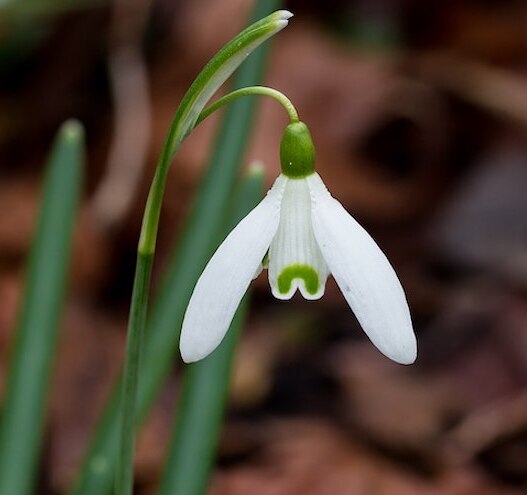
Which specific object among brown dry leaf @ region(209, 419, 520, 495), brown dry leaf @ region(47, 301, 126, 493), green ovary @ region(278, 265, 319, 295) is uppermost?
brown dry leaf @ region(47, 301, 126, 493)

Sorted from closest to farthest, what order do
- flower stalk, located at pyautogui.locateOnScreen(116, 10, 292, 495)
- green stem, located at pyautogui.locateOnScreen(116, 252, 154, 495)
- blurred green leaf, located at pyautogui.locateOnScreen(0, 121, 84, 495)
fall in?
flower stalk, located at pyautogui.locateOnScreen(116, 10, 292, 495)
green stem, located at pyautogui.locateOnScreen(116, 252, 154, 495)
blurred green leaf, located at pyautogui.locateOnScreen(0, 121, 84, 495)

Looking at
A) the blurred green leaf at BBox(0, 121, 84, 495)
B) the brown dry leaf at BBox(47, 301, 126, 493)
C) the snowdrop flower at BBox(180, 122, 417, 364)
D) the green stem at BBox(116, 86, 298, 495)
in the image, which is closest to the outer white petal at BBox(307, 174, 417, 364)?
the snowdrop flower at BBox(180, 122, 417, 364)

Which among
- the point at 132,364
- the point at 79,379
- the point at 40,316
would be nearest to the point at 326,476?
the point at 79,379

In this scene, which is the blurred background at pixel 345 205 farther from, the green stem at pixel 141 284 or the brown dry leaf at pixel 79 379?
the green stem at pixel 141 284

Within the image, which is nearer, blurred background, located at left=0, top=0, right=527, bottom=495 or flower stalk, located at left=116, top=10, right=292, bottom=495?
flower stalk, located at left=116, top=10, right=292, bottom=495

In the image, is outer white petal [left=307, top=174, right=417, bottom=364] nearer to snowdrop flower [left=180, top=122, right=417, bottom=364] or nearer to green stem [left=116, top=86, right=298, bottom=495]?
snowdrop flower [left=180, top=122, right=417, bottom=364]

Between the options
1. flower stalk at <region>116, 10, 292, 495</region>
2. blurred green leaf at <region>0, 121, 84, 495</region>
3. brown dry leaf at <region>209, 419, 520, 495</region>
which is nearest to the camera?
flower stalk at <region>116, 10, 292, 495</region>

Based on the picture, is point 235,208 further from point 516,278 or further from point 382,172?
point 382,172
